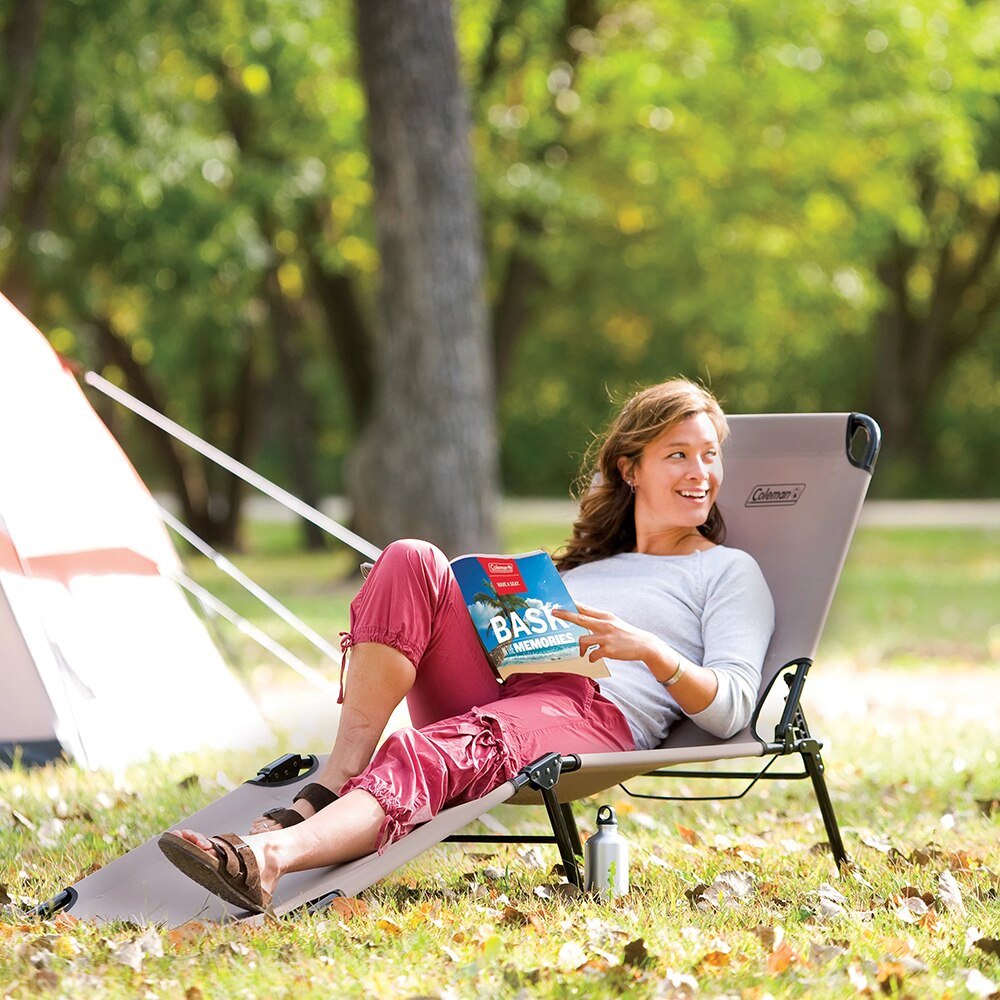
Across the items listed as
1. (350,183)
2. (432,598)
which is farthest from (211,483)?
(432,598)

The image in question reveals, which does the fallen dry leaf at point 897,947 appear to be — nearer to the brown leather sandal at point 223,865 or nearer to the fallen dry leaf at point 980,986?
the fallen dry leaf at point 980,986

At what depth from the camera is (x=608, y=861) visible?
139 inches

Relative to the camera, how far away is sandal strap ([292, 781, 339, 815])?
343 centimetres

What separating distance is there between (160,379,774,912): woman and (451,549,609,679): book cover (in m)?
0.06

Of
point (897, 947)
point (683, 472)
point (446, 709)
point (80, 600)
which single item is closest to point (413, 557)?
point (446, 709)

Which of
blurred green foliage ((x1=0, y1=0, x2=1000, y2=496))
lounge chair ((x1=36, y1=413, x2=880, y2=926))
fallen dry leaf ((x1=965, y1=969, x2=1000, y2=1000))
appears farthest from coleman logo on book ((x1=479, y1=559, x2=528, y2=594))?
blurred green foliage ((x1=0, y1=0, x2=1000, y2=496))

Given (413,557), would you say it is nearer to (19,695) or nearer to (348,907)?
(348,907)

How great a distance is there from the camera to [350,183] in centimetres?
1520

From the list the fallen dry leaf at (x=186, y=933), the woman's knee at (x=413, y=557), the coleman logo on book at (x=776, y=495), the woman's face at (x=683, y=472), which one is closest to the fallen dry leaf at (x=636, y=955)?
the fallen dry leaf at (x=186, y=933)

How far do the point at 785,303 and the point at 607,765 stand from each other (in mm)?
15016

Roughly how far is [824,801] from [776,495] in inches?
32.7

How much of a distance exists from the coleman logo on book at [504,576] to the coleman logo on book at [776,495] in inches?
37.1

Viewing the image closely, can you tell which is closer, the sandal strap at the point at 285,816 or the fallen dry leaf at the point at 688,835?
the sandal strap at the point at 285,816

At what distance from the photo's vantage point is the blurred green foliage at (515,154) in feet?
39.8
